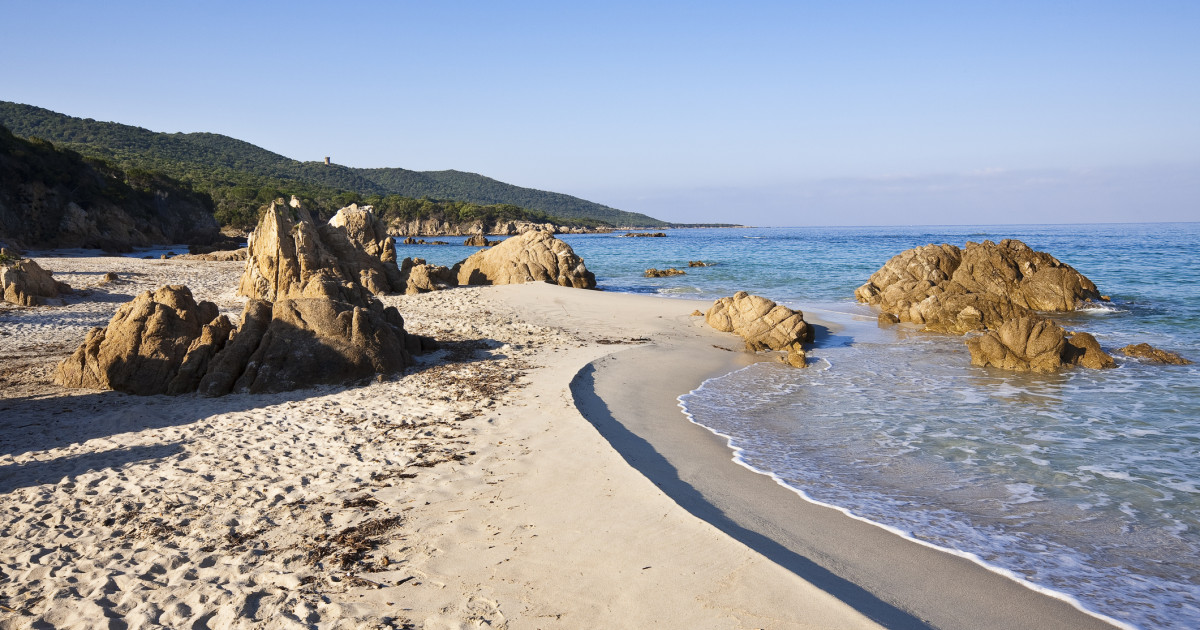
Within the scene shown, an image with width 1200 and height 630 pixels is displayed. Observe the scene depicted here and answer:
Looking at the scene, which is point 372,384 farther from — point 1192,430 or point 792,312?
point 1192,430

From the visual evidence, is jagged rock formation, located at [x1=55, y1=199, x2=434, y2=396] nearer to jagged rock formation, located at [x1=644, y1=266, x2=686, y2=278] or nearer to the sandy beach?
the sandy beach

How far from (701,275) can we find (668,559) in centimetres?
3460

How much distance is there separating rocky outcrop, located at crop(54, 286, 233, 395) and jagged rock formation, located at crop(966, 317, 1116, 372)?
14149mm

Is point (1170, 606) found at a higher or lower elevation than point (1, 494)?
lower

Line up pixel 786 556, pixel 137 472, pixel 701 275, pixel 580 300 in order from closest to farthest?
pixel 786 556 → pixel 137 472 → pixel 580 300 → pixel 701 275

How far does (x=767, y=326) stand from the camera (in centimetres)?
1540

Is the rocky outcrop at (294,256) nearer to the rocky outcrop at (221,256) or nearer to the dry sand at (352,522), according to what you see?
the dry sand at (352,522)

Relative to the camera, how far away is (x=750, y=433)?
852 cm

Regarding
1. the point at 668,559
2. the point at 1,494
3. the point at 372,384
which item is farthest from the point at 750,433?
the point at 1,494

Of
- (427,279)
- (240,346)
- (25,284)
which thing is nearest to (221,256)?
(427,279)

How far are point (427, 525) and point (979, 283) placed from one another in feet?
71.8

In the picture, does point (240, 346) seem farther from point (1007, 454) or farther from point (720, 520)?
point (1007, 454)

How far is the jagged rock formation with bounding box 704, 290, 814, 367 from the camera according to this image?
15.0 meters

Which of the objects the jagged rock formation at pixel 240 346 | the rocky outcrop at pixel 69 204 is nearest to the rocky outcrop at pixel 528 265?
the jagged rock formation at pixel 240 346
